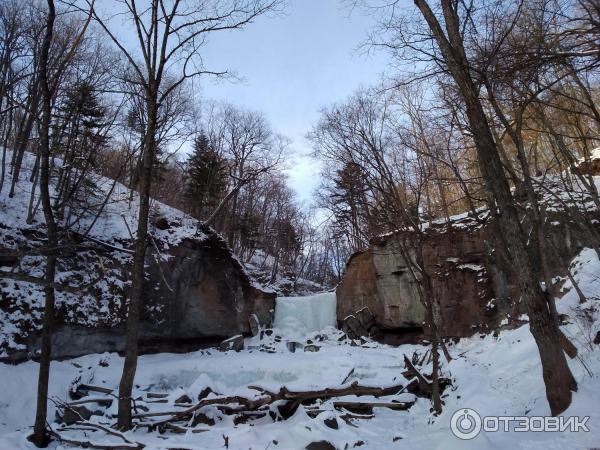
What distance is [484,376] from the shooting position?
7.75m

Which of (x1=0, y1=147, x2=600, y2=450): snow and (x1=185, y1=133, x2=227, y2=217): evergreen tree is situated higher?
(x1=185, y1=133, x2=227, y2=217): evergreen tree

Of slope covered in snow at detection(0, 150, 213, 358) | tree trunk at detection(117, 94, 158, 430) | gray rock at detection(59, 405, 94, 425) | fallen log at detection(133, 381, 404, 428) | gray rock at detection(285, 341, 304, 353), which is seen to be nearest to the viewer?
tree trunk at detection(117, 94, 158, 430)

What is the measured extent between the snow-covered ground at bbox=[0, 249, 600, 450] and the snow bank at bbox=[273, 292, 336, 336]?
3.13m

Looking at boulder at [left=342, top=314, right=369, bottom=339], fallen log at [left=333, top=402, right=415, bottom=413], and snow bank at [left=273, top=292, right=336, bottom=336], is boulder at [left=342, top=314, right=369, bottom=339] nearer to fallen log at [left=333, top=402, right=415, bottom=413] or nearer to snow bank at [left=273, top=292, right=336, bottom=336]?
snow bank at [left=273, top=292, right=336, bottom=336]

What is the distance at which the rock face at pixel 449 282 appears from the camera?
44.1ft

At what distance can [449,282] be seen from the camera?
15.2 m

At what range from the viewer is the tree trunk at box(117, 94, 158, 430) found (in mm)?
6625

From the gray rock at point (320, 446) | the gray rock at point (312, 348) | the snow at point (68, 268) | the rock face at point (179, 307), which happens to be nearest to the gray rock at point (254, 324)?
the rock face at point (179, 307)

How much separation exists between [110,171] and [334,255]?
1906cm

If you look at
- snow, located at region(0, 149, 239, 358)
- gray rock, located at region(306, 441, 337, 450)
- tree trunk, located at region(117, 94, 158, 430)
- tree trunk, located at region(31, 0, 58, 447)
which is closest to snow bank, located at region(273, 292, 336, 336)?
snow, located at region(0, 149, 239, 358)

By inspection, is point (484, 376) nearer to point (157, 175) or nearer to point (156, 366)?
point (156, 366)

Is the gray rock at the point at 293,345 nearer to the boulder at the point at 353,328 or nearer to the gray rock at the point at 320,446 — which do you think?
the boulder at the point at 353,328

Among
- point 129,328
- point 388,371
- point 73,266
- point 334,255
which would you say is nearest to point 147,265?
point 73,266

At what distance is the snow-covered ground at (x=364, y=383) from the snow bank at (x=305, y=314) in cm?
313
